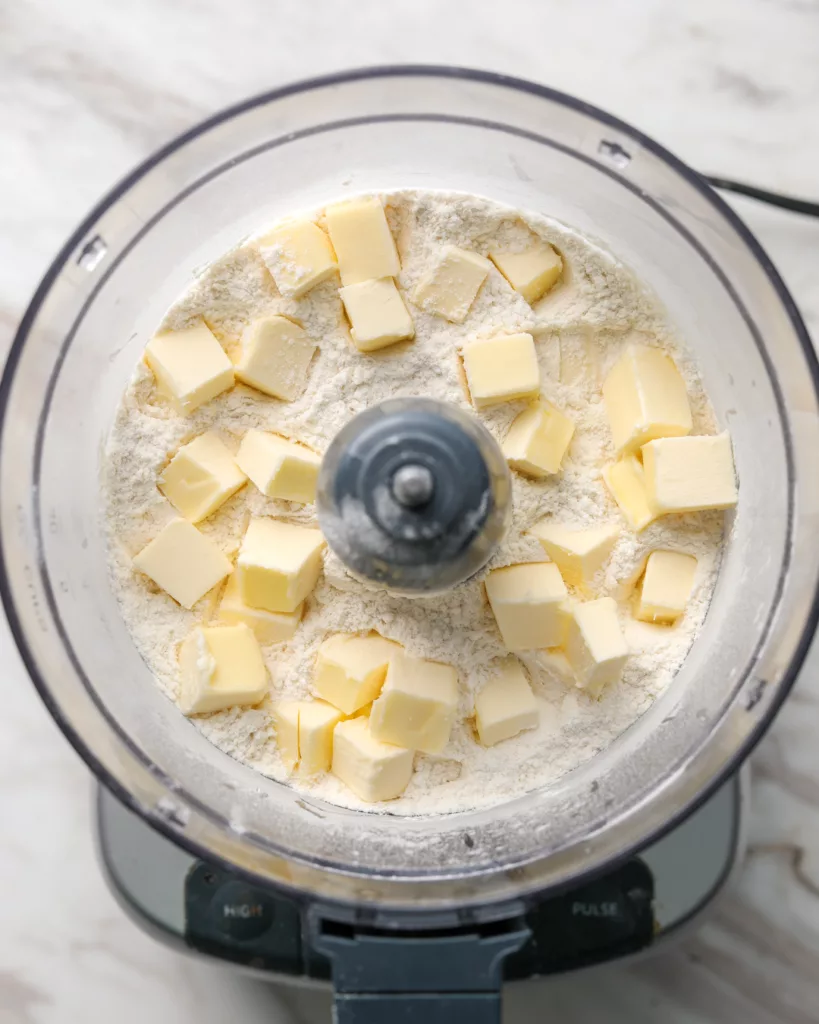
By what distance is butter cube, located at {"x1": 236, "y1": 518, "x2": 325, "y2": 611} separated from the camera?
0.68 metres

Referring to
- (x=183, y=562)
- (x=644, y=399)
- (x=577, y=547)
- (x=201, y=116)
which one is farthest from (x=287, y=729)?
(x=201, y=116)

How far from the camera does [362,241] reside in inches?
27.9

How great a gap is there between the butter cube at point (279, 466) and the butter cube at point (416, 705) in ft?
0.44

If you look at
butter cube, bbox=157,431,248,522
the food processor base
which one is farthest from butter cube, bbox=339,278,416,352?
the food processor base

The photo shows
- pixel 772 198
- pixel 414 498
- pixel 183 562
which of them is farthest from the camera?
pixel 772 198

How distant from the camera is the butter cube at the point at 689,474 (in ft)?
2.25

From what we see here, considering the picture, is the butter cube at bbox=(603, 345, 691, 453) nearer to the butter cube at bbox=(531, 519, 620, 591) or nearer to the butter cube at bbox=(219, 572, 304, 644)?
the butter cube at bbox=(531, 519, 620, 591)

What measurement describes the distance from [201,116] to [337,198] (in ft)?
0.59

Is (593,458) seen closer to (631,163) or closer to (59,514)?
(631,163)

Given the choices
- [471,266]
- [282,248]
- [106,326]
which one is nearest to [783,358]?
[471,266]

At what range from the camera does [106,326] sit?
73cm

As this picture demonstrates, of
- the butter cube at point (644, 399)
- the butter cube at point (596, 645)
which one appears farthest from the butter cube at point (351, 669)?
the butter cube at point (644, 399)

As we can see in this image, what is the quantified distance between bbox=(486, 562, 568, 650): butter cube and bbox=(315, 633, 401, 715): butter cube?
8cm

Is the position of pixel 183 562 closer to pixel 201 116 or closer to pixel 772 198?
pixel 201 116
